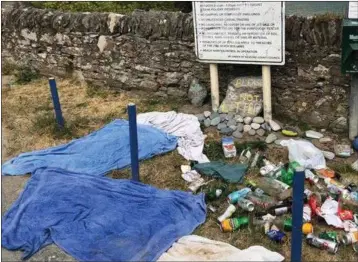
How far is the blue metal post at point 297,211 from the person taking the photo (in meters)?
3.38

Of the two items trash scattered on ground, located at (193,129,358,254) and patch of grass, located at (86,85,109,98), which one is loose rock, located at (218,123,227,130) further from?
patch of grass, located at (86,85,109,98)

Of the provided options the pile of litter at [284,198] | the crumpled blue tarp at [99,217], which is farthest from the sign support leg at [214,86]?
the crumpled blue tarp at [99,217]

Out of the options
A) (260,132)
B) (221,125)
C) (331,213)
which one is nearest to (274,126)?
(260,132)

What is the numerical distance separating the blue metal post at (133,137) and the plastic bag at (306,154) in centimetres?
179

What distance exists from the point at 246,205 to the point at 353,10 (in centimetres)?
248

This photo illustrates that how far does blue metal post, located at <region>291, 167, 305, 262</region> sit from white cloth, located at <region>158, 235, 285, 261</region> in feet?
0.75

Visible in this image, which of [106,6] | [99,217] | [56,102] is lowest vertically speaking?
[99,217]

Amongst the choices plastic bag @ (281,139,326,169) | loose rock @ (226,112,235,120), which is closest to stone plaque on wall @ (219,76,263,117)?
loose rock @ (226,112,235,120)

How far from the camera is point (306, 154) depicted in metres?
5.31

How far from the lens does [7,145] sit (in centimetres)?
604

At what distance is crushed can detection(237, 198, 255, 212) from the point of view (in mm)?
4500

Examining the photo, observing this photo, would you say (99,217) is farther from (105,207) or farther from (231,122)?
(231,122)

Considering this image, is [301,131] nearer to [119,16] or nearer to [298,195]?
[298,195]

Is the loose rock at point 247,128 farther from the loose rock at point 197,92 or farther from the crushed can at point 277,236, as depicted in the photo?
the crushed can at point 277,236
